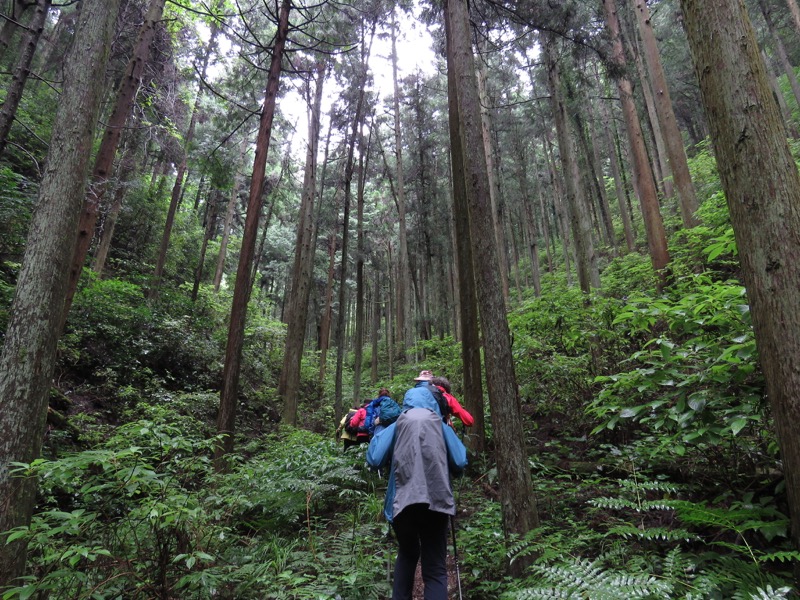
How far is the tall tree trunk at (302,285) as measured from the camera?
415 inches

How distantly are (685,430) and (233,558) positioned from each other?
4257 millimetres

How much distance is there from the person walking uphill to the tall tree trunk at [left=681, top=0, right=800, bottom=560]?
2.07 meters

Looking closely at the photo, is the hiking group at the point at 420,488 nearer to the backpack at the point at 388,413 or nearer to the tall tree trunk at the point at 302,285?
the backpack at the point at 388,413

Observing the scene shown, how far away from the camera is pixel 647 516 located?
11.8ft

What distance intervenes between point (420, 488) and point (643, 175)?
33.9 feet

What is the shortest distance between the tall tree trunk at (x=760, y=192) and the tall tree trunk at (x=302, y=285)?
31.9 ft

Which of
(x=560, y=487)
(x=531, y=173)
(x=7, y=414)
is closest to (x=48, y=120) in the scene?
(x=7, y=414)

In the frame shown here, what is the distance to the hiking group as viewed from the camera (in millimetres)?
2938

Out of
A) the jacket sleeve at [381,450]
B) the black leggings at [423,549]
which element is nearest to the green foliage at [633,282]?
the jacket sleeve at [381,450]

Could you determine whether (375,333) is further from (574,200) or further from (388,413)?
(388,413)

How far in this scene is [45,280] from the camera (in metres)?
3.06

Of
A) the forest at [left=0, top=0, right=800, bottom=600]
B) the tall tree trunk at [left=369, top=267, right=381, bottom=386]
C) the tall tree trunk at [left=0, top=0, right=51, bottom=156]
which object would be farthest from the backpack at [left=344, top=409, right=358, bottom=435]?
the tall tree trunk at [left=369, top=267, right=381, bottom=386]

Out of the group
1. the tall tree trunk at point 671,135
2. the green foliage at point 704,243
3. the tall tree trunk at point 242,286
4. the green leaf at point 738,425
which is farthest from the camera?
the tall tree trunk at point 671,135

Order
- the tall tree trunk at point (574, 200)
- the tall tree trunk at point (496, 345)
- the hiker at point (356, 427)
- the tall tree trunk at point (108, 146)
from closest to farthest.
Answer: the tall tree trunk at point (496, 345)
the hiker at point (356, 427)
the tall tree trunk at point (108, 146)
the tall tree trunk at point (574, 200)
